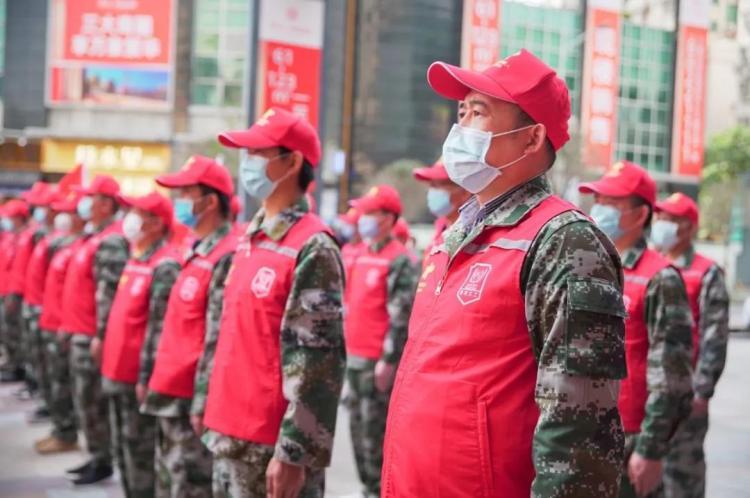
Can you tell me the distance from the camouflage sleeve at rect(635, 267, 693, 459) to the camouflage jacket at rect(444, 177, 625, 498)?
78.4 inches

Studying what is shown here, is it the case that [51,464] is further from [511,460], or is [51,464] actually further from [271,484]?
[511,460]

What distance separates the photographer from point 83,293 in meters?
7.61

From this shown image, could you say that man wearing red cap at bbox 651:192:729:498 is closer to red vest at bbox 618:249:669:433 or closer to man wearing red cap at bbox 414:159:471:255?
man wearing red cap at bbox 414:159:471:255

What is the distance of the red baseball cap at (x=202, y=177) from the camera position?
521 centimetres

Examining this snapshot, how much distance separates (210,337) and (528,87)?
2296 mm

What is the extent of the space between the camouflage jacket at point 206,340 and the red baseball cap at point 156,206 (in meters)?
1.36

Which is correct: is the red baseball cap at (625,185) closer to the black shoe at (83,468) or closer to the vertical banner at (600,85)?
the black shoe at (83,468)

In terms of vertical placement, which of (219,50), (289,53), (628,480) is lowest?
(628,480)

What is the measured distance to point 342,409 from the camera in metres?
10.6

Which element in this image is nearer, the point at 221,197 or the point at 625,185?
the point at 625,185

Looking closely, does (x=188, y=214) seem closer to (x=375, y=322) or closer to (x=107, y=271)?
(x=107, y=271)

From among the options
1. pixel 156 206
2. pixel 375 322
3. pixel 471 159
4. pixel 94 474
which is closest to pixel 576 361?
pixel 471 159

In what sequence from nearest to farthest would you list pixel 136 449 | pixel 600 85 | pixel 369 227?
1. pixel 136 449
2. pixel 369 227
3. pixel 600 85

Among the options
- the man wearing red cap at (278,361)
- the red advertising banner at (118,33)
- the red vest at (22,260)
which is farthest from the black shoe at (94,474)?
the red advertising banner at (118,33)
